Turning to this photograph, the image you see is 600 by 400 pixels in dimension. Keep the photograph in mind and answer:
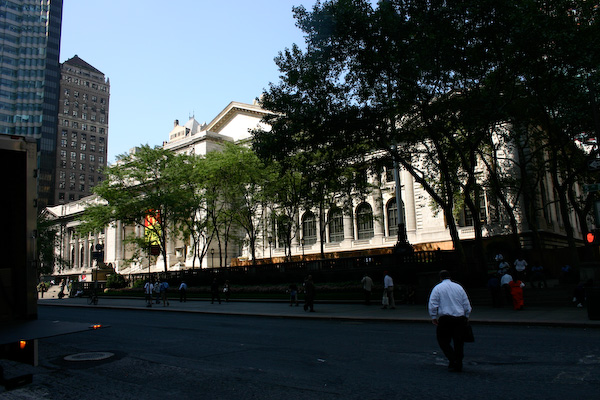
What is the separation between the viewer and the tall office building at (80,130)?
4390 inches

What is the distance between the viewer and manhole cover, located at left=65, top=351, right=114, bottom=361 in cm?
938

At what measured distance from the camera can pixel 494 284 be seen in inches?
758

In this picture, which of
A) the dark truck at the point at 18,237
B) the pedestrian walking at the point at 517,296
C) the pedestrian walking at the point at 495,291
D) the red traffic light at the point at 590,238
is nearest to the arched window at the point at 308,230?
the pedestrian walking at the point at 495,291

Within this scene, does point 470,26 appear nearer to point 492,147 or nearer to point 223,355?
point 492,147

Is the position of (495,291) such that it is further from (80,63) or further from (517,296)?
(80,63)

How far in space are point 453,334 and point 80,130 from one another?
125m

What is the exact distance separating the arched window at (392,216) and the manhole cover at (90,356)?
42.6 metres

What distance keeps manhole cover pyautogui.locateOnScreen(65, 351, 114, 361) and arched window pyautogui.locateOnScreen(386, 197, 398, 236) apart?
4264 cm

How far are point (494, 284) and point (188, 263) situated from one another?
50.9 m

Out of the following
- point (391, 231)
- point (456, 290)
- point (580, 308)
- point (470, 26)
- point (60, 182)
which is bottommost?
point (580, 308)

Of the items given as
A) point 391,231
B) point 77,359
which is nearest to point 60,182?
point 391,231

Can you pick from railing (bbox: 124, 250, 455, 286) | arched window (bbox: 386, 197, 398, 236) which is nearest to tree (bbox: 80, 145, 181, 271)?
railing (bbox: 124, 250, 455, 286)

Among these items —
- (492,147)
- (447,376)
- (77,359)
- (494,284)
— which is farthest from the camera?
(492,147)

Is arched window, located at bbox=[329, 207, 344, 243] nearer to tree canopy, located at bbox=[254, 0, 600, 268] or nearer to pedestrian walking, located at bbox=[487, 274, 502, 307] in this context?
tree canopy, located at bbox=[254, 0, 600, 268]
